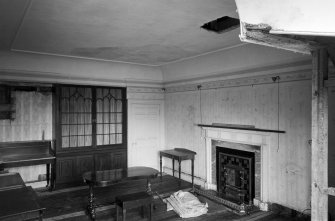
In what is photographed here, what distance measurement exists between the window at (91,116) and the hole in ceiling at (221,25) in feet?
11.4

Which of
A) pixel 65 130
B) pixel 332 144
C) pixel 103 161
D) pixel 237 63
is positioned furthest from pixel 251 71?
pixel 65 130

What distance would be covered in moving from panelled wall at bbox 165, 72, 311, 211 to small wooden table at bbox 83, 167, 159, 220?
5.71ft

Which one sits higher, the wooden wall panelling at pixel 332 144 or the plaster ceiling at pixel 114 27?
the plaster ceiling at pixel 114 27

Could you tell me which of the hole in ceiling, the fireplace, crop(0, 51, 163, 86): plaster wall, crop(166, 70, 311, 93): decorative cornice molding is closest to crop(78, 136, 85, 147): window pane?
crop(0, 51, 163, 86): plaster wall

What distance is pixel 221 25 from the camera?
146 inches

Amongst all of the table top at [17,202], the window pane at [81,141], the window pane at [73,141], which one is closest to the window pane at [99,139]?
the window pane at [81,141]

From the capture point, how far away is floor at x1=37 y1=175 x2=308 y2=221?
4.18m

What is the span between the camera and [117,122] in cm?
659

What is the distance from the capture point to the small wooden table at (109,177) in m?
4.11

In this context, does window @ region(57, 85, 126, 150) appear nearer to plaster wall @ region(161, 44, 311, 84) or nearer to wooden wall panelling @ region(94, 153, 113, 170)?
wooden wall panelling @ region(94, 153, 113, 170)

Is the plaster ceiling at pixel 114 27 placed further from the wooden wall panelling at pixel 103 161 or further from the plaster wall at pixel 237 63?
the wooden wall panelling at pixel 103 161

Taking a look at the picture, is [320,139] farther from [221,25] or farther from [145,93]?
[145,93]

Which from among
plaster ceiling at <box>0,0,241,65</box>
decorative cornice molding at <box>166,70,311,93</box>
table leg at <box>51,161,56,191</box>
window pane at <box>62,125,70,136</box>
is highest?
plaster ceiling at <box>0,0,241,65</box>

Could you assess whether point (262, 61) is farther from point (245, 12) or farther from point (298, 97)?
point (245, 12)
